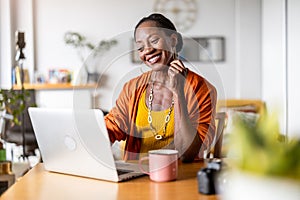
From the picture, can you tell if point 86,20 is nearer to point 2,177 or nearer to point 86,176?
point 2,177

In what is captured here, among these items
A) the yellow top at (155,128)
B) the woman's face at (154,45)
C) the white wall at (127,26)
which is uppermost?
the white wall at (127,26)

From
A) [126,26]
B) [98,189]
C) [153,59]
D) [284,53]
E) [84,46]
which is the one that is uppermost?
[126,26]

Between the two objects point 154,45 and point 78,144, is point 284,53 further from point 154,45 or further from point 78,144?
point 78,144

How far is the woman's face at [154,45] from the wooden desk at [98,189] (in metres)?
0.37

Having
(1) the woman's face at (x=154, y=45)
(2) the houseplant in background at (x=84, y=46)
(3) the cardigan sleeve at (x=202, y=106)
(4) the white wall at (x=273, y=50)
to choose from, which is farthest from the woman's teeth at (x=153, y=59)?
(2) the houseplant in background at (x=84, y=46)

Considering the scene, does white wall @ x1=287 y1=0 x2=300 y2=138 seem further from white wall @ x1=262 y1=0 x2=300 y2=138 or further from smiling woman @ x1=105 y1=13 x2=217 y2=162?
smiling woman @ x1=105 y1=13 x2=217 y2=162

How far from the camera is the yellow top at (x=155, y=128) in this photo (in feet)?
5.01

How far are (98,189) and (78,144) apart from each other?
0.18 m

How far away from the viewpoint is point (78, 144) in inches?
55.1

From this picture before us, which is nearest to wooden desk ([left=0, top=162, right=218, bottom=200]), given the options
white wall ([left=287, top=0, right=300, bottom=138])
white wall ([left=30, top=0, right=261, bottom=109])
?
white wall ([left=287, top=0, right=300, bottom=138])

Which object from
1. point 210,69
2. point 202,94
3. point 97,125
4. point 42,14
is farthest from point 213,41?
point 97,125

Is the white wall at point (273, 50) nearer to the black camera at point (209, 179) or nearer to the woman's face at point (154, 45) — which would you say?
the woman's face at point (154, 45)

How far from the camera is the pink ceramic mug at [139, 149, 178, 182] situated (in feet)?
4.42

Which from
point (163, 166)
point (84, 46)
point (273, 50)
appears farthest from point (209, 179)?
point (84, 46)
